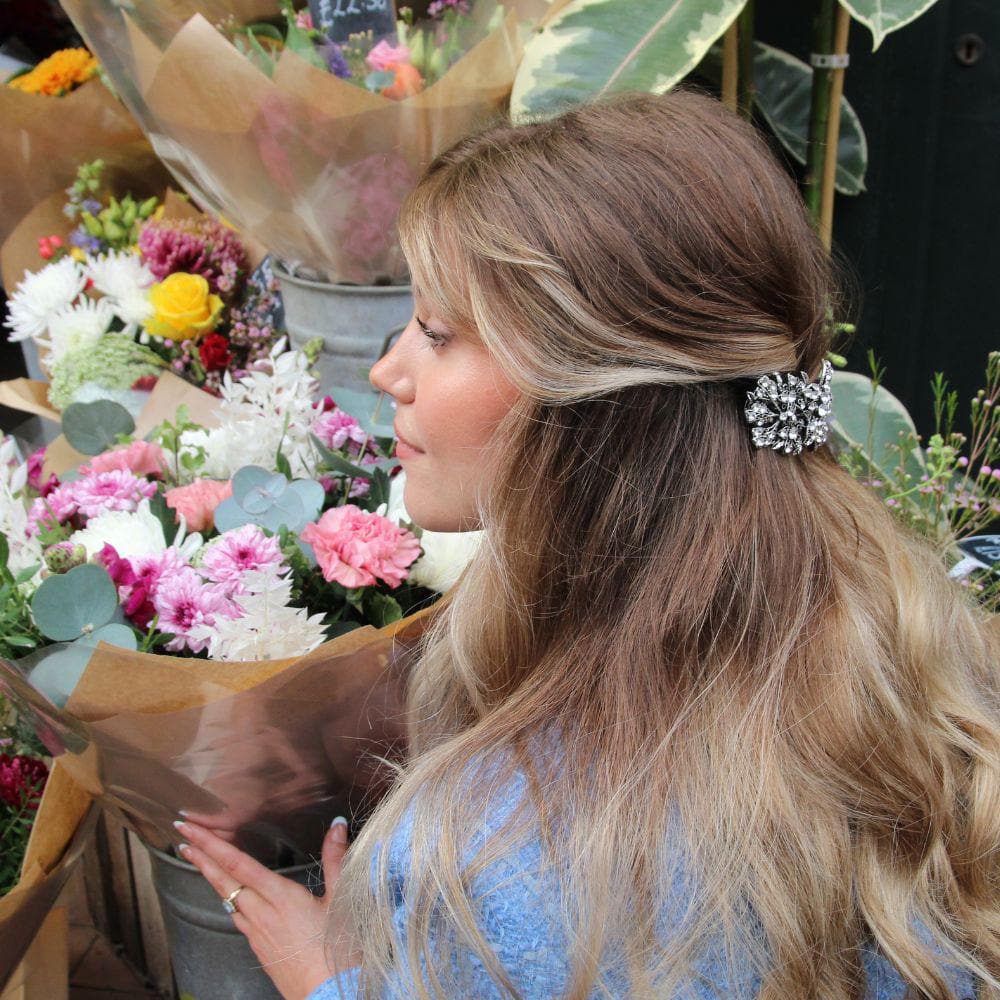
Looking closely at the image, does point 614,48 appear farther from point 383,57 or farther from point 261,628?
point 261,628

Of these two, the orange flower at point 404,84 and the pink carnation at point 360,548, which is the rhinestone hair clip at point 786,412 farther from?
the orange flower at point 404,84

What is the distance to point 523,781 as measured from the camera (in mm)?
813

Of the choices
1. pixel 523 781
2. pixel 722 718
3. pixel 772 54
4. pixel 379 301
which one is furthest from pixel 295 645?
pixel 772 54

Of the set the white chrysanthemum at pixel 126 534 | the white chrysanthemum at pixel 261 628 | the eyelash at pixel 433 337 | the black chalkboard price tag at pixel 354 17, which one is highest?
the black chalkboard price tag at pixel 354 17

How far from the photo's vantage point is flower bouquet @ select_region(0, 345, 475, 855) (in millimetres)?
853

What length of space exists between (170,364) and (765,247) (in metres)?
1.05

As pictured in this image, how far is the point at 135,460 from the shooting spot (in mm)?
1174

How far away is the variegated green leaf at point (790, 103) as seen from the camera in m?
1.98

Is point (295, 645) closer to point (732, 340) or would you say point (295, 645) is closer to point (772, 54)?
point (732, 340)

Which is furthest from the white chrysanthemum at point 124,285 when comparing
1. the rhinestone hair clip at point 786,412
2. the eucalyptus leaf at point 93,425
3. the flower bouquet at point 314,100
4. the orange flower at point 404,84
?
the rhinestone hair clip at point 786,412

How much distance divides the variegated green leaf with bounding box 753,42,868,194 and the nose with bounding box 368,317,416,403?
1314 mm

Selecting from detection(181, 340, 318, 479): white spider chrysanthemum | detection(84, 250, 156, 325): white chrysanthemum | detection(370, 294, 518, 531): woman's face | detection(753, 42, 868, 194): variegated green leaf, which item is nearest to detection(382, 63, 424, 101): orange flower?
detection(181, 340, 318, 479): white spider chrysanthemum

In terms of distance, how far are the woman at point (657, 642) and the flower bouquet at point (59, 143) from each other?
A: 105 cm

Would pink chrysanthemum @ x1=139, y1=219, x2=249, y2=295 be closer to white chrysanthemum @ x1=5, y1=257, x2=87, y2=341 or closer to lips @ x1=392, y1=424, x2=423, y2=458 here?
white chrysanthemum @ x1=5, y1=257, x2=87, y2=341
